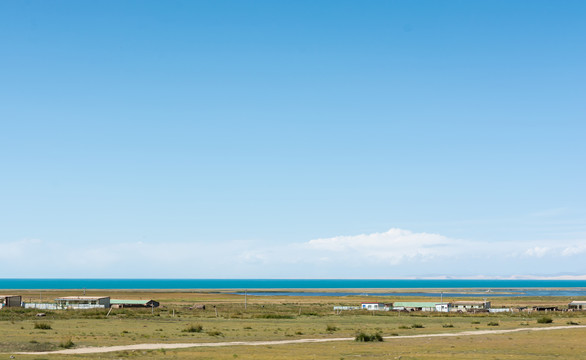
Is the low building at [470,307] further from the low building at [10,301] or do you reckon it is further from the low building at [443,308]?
the low building at [10,301]

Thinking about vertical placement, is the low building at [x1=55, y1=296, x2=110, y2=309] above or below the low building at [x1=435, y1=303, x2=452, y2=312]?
above

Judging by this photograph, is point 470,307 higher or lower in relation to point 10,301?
lower

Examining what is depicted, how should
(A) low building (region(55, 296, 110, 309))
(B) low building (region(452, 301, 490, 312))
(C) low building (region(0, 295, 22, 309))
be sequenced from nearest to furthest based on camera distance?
(C) low building (region(0, 295, 22, 309)) → (A) low building (region(55, 296, 110, 309)) → (B) low building (region(452, 301, 490, 312))

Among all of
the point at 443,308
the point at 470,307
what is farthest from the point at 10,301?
the point at 470,307

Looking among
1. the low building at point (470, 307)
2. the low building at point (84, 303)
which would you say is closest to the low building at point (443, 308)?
the low building at point (470, 307)

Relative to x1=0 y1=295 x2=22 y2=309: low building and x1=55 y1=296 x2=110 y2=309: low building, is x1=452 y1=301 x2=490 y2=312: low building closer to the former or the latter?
x1=55 y1=296 x2=110 y2=309: low building

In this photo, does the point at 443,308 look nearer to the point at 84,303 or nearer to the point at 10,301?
the point at 84,303

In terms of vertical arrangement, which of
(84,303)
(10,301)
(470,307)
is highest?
(10,301)

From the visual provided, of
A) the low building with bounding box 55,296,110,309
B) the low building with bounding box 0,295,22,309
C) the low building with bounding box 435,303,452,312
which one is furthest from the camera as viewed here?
the low building with bounding box 435,303,452,312

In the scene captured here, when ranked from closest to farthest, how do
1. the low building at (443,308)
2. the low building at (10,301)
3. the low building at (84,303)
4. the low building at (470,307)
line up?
the low building at (10,301) → the low building at (84,303) → the low building at (443,308) → the low building at (470,307)

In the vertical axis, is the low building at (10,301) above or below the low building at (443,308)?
above

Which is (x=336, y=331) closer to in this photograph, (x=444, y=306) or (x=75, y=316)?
(x=75, y=316)

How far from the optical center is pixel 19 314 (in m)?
85.8

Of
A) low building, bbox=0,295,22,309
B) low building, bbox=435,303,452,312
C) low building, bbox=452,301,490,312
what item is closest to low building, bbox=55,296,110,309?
low building, bbox=0,295,22,309
